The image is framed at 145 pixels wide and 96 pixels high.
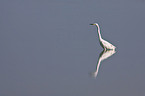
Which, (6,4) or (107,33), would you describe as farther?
(6,4)

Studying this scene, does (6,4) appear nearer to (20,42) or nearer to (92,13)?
(92,13)

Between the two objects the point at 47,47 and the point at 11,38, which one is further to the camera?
the point at 11,38

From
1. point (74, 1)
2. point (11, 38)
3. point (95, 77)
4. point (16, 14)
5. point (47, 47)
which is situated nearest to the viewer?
point (95, 77)

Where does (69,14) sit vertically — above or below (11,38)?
above

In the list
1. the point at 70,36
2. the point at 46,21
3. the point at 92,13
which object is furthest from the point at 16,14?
the point at 70,36

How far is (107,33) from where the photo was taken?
1084cm

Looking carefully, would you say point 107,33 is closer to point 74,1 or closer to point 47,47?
point 47,47

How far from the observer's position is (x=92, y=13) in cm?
1330

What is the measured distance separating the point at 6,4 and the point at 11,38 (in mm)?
4971

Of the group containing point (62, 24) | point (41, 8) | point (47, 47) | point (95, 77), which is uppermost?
point (41, 8)

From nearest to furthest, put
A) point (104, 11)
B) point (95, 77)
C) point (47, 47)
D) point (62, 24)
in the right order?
point (95, 77) → point (47, 47) → point (62, 24) → point (104, 11)

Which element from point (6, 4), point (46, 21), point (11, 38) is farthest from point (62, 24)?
point (6, 4)

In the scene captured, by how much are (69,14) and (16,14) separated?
1.77 meters

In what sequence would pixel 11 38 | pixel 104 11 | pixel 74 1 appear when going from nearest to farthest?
pixel 11 38 < pixel 104 11 < pixel 74 1
